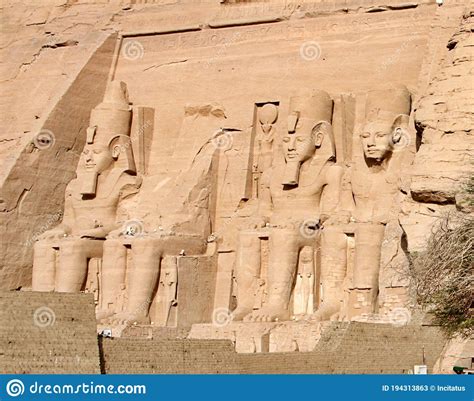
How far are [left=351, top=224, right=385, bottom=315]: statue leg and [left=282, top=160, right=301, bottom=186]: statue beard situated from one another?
1901mm

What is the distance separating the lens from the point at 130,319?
99.0 feet

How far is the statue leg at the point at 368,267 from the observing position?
29.0m

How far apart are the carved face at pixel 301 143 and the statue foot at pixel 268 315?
243 centimetres

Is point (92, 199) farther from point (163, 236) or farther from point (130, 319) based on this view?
point (130, 319)

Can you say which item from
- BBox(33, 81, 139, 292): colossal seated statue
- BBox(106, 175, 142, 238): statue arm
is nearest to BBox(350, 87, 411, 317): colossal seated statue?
BBox(106, 175, 142, 238): statue arm

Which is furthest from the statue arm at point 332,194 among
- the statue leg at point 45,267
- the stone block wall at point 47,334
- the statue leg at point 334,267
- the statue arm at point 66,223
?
the stone block wall at point 47,334

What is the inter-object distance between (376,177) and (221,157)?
296cm

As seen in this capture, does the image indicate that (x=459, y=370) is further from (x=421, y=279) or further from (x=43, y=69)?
(x=43, y=69)

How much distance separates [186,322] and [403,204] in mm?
5260

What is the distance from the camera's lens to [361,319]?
28469 mm

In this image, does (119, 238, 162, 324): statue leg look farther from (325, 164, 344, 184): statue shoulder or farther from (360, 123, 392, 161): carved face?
(360, 123, 392, 161): carved face

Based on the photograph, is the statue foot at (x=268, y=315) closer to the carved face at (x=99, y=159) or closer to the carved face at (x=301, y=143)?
the carved face at (x=301, y=143)

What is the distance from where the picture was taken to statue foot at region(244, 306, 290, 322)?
29281 mm

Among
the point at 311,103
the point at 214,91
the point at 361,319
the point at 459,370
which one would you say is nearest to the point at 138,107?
the point at 214,91
